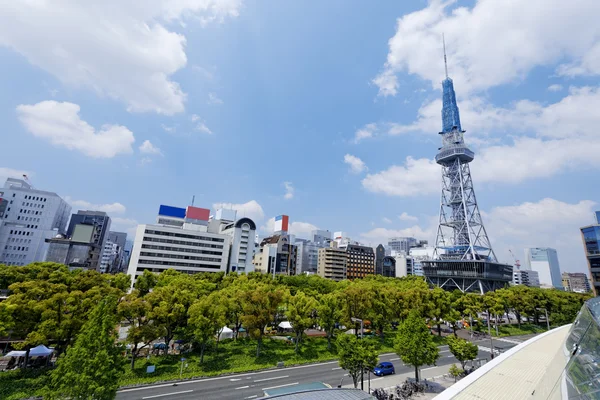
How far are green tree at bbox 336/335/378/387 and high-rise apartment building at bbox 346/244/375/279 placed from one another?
108 metres

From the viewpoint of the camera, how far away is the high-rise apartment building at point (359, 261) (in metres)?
130

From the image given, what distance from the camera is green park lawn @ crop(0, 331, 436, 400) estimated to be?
22766 mm

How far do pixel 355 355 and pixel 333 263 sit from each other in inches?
4060

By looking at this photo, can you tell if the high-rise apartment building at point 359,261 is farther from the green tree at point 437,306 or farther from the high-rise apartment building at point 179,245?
the green tree at point 437,306

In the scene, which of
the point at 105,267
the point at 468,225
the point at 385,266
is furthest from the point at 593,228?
the point at 105,267

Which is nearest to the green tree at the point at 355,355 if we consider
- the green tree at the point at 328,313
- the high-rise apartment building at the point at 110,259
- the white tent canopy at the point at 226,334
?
the green tree at the point at 328,313

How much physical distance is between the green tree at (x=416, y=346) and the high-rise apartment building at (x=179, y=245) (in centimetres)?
6916

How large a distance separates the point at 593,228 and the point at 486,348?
66275 mm

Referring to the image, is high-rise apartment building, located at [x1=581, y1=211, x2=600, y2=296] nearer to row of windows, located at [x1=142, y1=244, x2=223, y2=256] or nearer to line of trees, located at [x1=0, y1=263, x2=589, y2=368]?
line of trees, located at [x1=0, y1=263, x2=589, y2=368]

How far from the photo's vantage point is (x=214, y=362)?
30031mm

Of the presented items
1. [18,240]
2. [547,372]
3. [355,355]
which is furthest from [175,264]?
[547,372]

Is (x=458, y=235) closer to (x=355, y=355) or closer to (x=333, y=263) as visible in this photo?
(x=333, y=263)

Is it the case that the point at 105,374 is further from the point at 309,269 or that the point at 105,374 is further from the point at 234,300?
the point at 309,269

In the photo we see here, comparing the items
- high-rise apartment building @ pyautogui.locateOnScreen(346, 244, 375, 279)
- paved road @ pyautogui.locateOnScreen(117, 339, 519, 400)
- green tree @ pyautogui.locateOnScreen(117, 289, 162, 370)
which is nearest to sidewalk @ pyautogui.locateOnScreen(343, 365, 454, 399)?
paved road @ pyautogui.locateOnScreen(117, 339, 519, 400)
